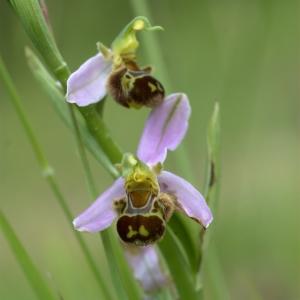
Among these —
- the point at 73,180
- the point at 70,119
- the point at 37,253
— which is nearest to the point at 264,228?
the point at 37,253

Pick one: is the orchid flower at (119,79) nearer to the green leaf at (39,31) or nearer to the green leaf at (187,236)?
the green leaf at (39,31)

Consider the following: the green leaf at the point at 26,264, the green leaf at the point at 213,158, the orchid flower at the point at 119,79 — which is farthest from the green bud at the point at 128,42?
the green leaf at the point at 26,264

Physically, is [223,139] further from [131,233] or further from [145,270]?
[131,233]

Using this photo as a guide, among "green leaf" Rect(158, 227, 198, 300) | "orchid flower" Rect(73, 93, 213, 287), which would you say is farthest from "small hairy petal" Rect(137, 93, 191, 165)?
"green leaf" Rect(158, 227, 198, 300)

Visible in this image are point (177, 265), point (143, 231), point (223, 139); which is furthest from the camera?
point (223, 139)

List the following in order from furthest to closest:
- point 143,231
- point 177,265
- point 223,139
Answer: point 223,139 → point 177,265 → point 143,231

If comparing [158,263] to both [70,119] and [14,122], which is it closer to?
[70,119]

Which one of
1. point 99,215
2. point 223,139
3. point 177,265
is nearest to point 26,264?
point 99,215

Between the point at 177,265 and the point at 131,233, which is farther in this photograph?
the point at 177,265

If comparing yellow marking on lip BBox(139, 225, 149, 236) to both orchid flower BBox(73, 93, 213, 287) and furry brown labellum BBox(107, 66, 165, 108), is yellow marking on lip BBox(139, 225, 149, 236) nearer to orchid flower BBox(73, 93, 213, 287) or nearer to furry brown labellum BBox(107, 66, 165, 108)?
orchid flower BBox(73, 93, 213, 287)
